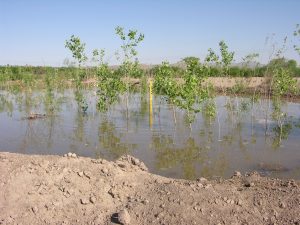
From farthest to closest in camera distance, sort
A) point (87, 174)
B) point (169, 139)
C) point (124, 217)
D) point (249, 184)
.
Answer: point (169, 139)
point (249, 184)
point (87, 174)
point (124, 217)


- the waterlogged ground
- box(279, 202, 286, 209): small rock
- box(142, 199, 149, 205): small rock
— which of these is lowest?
the waterlogged ground

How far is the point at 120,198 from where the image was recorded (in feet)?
20.5

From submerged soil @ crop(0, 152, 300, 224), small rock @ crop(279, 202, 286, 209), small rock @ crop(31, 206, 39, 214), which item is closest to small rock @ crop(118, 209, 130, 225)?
submerged soil @ crop(0, 152, 300, 224)

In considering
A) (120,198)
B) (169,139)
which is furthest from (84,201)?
(169,139)

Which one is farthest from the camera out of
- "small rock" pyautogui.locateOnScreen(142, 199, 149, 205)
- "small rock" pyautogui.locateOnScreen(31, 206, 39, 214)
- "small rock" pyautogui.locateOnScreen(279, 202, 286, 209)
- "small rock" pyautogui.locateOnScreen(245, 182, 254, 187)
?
"small rock" pyautogui.locateOnScreen(245, 182, 254, 187)

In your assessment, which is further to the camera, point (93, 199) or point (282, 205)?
point (93, 199)

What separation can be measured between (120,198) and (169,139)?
256 inches

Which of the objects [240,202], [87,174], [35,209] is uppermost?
[87,174]

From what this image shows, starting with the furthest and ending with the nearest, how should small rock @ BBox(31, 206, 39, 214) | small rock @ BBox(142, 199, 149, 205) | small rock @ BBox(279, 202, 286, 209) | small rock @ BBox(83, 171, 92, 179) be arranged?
small rock @ BBox(83, 171, 92, 179)
small rock @ BBox(142, 199, 149, 205)
small rock @ BBox(31, 206, 39, 214)
small rock @ BBox(279, 202, 286, 209)

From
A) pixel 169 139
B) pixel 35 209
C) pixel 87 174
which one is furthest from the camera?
pixel 169 139

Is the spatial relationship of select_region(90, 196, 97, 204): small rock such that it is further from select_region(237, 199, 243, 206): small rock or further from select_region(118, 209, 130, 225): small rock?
select_region(237, 199, 243, 206): small rock

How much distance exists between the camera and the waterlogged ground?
9.75 metres

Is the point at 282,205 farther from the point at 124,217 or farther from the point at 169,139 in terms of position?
the point at 169,139

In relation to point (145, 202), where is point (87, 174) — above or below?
above
